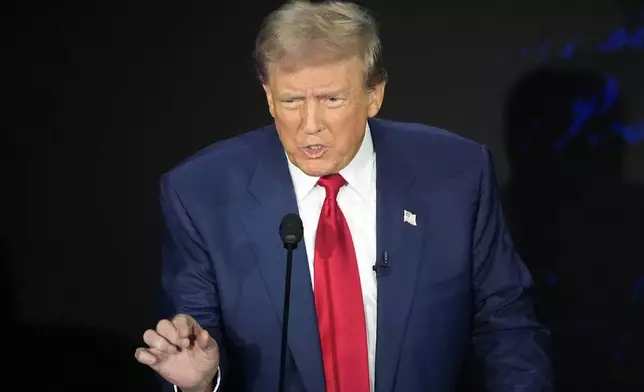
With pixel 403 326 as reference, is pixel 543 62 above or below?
above

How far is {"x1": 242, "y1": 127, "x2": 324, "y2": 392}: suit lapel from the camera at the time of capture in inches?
76.4

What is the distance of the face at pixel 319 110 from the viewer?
181 centimetres

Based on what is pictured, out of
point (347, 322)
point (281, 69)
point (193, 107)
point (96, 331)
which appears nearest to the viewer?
point (281, 69)

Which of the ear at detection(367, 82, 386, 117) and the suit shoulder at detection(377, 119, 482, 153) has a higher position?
the ear at detection(367, 82, 386, 117)

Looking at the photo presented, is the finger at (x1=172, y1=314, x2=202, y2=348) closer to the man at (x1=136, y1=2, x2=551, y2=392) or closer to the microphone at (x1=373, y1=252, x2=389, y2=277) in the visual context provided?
the man at (x1=136, y1=2, x2=551, y2=392)

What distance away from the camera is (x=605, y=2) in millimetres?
2453

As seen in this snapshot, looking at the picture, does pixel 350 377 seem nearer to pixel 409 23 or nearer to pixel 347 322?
pixel 347 322

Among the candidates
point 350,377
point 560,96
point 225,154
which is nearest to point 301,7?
point 225,154

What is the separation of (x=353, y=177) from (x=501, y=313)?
0.45 metres

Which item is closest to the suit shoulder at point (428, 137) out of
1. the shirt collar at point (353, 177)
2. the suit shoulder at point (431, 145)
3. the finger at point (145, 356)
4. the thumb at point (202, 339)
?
the suit shoulder at point (431, 145)

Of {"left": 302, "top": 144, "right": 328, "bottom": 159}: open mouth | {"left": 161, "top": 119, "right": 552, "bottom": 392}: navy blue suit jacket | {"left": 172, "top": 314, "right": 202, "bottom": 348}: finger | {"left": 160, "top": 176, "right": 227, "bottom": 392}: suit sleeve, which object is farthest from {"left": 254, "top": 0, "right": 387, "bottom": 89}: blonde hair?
{"left": 172, "top": 314, "right": 202, "bottom": 348}: finger

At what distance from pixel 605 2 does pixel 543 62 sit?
9.3 inches

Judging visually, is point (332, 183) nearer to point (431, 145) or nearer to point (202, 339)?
point (431, 145)

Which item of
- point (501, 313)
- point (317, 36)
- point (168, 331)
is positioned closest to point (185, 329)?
point (168, 331)
